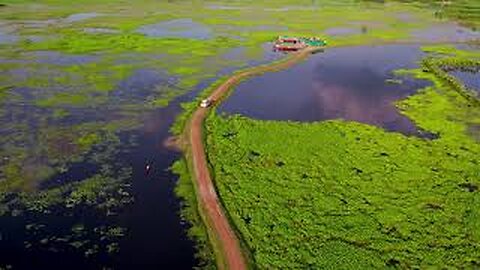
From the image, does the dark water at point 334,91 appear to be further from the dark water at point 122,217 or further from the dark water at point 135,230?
the dark water at point 135,230

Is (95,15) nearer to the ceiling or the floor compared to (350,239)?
nearer to the ceiling

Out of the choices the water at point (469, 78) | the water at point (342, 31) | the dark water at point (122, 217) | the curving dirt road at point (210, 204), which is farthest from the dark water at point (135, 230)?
the water at point (342, 31)

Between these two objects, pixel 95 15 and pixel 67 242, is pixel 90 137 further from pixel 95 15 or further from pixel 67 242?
pixel 95 15

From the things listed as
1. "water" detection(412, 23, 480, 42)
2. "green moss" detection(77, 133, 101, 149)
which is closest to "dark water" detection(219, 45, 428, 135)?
"water" detection(412, 23, 480, 42)

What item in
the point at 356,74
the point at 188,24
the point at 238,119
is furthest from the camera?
the point at 188,24

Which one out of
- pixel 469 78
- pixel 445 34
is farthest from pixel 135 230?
pixel 445 34

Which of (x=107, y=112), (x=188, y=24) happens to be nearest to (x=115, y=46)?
(x=188, y=24)
